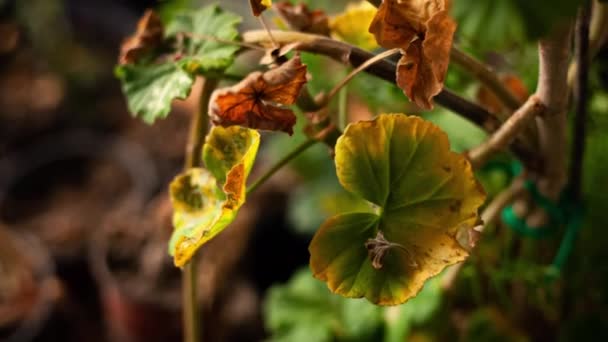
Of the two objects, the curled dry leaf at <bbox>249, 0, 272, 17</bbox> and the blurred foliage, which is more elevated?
the curled dry leaf at <bbox>249, 0, 272, 17</bbox>

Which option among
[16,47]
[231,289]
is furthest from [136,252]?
[16,47]

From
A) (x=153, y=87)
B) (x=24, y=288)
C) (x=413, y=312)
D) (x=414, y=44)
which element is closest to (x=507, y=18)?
(x=414, y=44)

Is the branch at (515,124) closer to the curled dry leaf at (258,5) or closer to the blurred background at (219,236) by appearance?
the blurred background at (219,236)

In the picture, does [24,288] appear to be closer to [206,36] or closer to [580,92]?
[206,36]

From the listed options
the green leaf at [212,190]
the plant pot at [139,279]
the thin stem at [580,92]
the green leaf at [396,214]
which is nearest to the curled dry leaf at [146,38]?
the green leaf at [212,190]

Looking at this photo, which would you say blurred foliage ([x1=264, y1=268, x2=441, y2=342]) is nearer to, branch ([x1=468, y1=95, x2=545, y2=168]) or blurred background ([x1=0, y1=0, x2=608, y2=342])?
blurred background ([x1=0, y1=0, x2=608, y2=342])

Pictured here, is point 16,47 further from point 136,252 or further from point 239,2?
point 136,252

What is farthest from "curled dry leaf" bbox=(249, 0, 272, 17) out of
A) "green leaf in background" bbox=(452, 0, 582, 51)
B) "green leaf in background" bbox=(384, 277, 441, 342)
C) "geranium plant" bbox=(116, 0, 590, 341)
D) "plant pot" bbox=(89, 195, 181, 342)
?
"plant pot" bbox=(89, 195, 181, 342)
